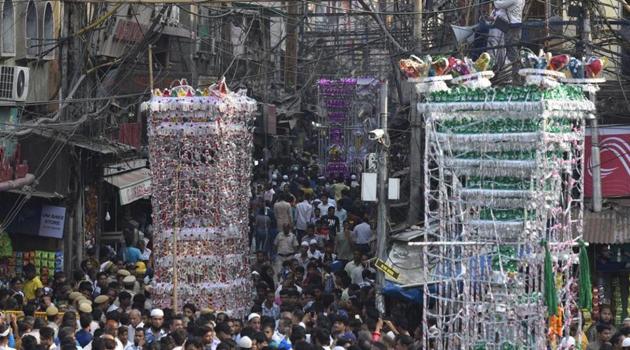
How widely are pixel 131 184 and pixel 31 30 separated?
366 centimetres

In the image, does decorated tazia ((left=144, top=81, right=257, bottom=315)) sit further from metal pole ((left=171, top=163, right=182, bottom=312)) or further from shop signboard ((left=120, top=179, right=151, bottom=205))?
shop signboard ((left=120, top=179, right=151, bottom=205))

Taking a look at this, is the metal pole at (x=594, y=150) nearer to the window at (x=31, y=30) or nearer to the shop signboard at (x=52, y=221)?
the shop signboard at (x=52, y=221)

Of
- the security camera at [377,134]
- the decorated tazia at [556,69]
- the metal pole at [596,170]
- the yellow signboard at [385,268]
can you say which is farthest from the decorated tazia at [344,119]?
the decorated tazia at [556,69]

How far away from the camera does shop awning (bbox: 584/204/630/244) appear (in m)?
20.1

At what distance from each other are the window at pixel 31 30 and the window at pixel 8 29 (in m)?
0.38

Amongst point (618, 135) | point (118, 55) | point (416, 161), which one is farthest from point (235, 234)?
point (118, 55)

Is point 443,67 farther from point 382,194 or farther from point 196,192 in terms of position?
point 196,192

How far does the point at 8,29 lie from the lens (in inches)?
968

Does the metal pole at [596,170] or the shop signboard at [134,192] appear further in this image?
→ the shop signboard at [134,192]

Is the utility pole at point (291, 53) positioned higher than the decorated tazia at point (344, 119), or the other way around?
the utility pole at point (291, 53)

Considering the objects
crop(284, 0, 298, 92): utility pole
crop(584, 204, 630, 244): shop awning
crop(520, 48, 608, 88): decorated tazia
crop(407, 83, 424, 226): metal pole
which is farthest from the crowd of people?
crop(284, 0, 298, 92): utility pole

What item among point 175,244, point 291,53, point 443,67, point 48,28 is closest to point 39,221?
point 48,28

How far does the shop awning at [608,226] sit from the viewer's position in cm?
2008

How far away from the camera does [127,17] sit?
29.2 meters
